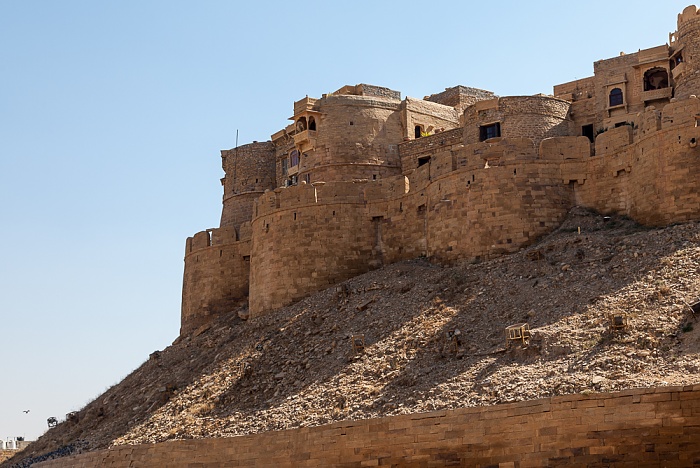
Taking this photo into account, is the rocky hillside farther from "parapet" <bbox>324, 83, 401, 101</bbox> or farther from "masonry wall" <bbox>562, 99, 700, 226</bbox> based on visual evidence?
"parapet" <bbox>324, 83, 401, 101</bbox>

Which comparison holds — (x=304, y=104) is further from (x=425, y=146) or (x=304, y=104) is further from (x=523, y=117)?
(x=523, y=117)

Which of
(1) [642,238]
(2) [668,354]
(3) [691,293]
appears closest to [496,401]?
(2) [668,354]

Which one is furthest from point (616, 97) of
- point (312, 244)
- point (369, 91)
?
point (312, 244)

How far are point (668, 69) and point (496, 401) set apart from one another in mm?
15838

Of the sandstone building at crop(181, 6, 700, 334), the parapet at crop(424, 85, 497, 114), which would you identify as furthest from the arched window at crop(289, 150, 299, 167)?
the parapet at crop(424, 85, 497, 114)

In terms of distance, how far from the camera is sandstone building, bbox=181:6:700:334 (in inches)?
997

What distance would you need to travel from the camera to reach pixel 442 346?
74.2 feet

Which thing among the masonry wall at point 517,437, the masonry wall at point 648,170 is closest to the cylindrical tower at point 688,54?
the masonry wall at point 648,170

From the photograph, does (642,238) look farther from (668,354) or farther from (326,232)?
(326,232)

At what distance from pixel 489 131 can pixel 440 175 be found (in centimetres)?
480

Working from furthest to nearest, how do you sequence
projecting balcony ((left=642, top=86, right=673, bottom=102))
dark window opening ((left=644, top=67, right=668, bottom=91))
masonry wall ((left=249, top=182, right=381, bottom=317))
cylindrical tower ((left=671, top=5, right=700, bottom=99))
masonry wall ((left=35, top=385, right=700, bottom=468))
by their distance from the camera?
1. dark window opening ((left=644, top=67, right=668, bottom=91))
2. projecting balcony ((left=642, top=86, right=673, bottom=102))
3. cylindrical tower ((left=671, top=5, right=700, bottom=99))
4. masonry wall ((left=249, top=182, right=381, bottom=317))
5. masonry wall ((left=35, top=385, right=700, bottom=468))

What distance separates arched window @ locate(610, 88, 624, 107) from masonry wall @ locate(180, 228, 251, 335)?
10.4 metres

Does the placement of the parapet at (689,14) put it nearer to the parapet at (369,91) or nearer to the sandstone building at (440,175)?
the sandstone building at (440,175)

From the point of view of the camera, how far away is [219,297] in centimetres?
3288
